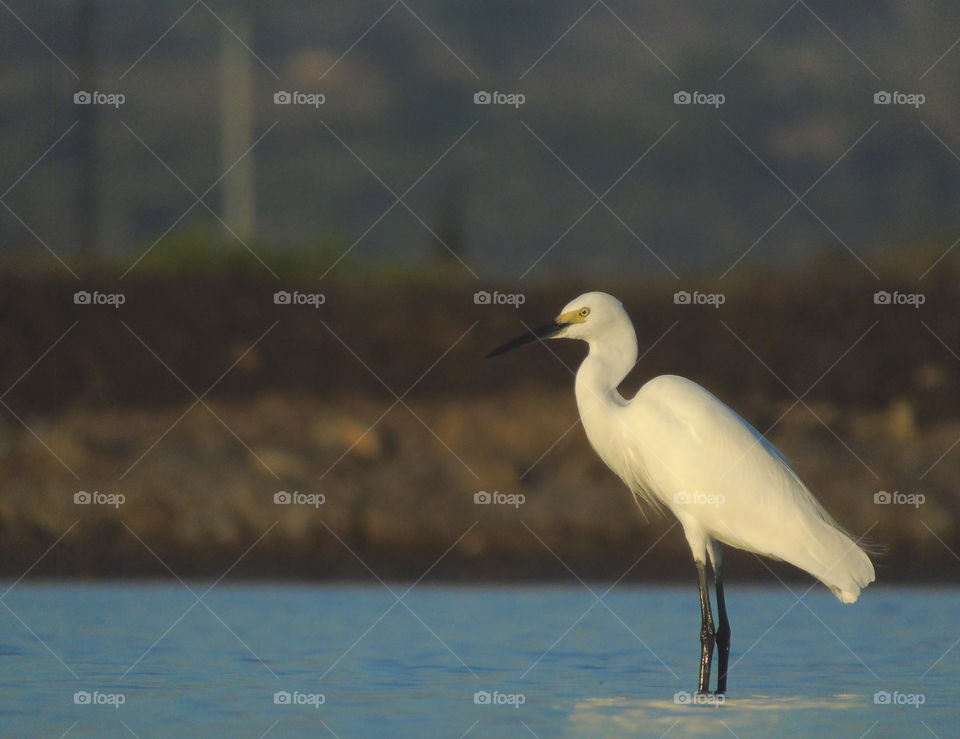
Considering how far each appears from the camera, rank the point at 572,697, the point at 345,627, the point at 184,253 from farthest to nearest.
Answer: the point at 184,253
the point at 345,627
the point at 572,697

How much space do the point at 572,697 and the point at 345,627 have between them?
9.27ft

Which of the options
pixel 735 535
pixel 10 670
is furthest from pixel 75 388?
pixel 735 535

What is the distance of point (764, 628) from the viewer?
39.2ft

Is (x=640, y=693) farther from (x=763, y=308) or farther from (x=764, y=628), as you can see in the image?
(x=763, y=308)
